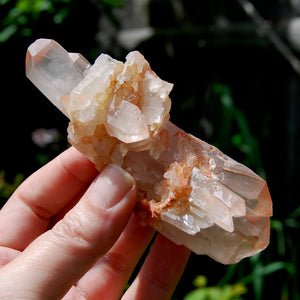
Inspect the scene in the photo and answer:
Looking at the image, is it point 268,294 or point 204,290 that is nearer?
point 204,290

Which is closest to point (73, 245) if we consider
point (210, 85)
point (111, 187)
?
point (111, 187)

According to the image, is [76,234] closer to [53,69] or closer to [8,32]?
[53,69]

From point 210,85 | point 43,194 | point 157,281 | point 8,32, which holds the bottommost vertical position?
point 210,85

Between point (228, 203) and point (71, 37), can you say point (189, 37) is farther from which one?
point (228, 203)

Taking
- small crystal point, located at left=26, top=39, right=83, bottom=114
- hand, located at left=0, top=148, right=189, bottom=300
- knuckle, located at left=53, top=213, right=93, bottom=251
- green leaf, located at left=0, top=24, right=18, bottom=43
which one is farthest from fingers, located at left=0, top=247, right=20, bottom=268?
green leaf, located at left=0, top=24, right=18, bottom=43

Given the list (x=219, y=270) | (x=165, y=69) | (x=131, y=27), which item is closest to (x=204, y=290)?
(x=219, y=270)

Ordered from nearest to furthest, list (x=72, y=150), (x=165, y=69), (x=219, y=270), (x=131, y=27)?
(x=72, y=150), (x=219, y=270), (x=165, y=69), (x=131, y=27)
